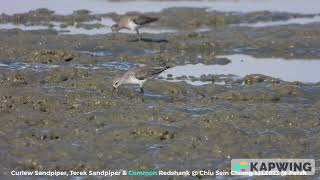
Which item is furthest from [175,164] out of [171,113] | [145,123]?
[171,113]

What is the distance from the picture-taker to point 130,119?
14.3 m

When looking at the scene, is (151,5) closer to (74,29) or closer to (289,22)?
(289,22)

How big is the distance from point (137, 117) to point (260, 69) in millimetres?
7675

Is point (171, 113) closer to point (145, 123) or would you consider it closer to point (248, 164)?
point (145, 123)

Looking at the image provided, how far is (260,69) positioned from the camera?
21359mm

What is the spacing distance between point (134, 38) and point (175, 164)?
46.4 ft

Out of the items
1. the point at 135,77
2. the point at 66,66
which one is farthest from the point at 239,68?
the point at 135,77

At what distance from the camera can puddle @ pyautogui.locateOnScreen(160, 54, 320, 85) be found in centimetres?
2009

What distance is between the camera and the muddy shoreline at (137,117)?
40.9 feet

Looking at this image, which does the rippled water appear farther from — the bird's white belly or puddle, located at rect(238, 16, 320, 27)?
puddle, located at rect(238, 16, 320, 27)

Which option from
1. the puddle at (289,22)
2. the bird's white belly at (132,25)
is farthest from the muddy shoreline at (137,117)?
the puddle at (289,22)

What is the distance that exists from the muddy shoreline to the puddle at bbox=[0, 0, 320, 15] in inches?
457

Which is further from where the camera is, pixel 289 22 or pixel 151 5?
pixel 151 5

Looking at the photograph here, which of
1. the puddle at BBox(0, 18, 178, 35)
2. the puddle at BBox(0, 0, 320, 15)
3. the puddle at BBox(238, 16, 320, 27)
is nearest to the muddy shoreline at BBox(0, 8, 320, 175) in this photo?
the puddle at BBox(0, 18, 178, 35)
